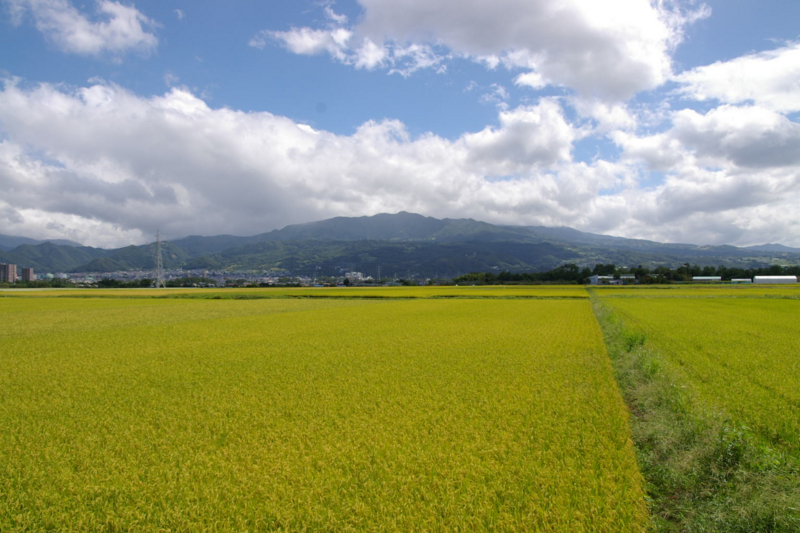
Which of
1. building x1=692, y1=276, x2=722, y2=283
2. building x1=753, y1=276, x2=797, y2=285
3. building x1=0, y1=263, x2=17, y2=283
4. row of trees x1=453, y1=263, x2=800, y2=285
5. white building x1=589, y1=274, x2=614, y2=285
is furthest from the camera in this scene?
building x1=0, y1=263, x2=17, y2=283

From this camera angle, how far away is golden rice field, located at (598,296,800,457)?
23.4ft

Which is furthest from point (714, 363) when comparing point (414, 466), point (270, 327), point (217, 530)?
point (270, 327)

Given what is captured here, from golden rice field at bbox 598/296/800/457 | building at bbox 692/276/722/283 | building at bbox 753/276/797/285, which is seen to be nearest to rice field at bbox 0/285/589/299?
golden rice field at bbox 598/296/800/457

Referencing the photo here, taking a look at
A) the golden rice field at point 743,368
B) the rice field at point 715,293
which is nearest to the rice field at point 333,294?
the rice field at point 715,293

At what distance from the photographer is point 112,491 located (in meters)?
4.70

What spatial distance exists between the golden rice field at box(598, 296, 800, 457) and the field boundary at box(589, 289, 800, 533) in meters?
0.60

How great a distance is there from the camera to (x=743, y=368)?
1118 cm

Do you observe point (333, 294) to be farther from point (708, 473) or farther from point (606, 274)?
point (606, 274)

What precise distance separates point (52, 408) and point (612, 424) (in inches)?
422

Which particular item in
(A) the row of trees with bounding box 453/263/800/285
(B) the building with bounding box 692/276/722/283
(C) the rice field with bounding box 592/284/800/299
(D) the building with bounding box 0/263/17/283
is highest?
(D) the building with bounding box 0/263/17/283

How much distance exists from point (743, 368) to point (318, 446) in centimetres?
1220

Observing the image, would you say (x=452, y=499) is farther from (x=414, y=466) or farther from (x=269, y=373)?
(x=269, y=373)

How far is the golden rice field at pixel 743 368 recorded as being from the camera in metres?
7.13

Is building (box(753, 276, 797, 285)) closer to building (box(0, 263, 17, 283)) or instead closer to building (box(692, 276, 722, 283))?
building (box(692, 276, 722, 283))
